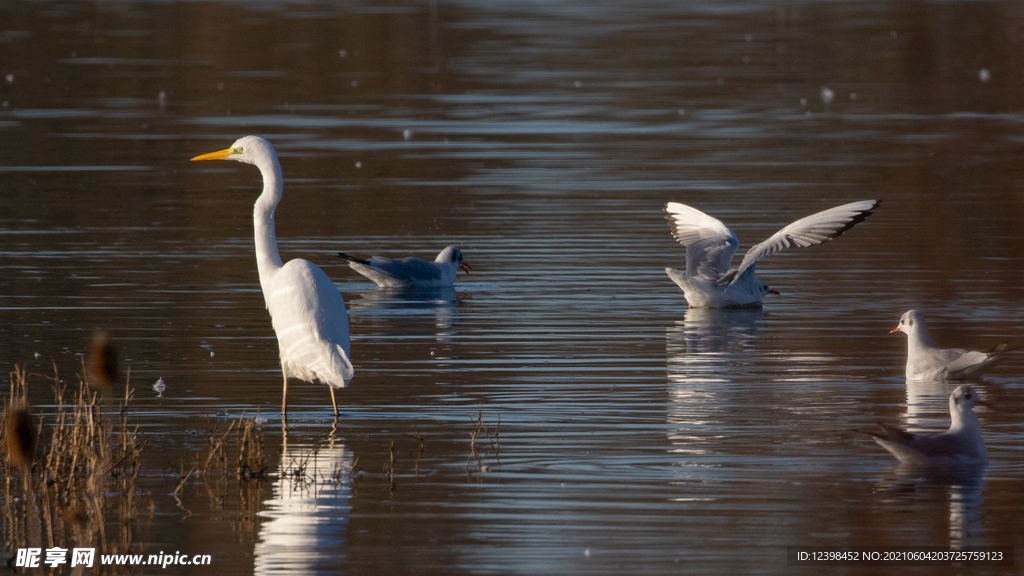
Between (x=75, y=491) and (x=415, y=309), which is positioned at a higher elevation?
(x=415, y=309)

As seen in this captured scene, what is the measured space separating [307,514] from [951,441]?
321 cm

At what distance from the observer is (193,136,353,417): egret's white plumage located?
10.0 metres

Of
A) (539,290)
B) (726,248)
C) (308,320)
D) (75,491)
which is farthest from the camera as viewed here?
(539,290)

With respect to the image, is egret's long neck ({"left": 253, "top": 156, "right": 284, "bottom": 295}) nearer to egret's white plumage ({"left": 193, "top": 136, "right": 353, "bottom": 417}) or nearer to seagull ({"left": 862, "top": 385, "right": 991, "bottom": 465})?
egret's white plumage ({"left": 193, "top": 136, "right": 353, "bottom": 417})

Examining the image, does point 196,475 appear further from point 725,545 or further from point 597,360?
point 597,360

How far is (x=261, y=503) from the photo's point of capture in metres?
8.43

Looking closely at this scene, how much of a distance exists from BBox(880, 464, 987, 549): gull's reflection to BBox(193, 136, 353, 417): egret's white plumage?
3.00 m

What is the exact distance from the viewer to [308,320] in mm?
10203

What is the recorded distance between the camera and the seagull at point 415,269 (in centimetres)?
1565

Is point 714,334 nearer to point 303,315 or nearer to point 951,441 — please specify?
point 303,315

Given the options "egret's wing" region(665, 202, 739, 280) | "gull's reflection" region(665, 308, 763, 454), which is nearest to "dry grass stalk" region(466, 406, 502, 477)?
"gull's reflection" region(665, 308, 763, 454)

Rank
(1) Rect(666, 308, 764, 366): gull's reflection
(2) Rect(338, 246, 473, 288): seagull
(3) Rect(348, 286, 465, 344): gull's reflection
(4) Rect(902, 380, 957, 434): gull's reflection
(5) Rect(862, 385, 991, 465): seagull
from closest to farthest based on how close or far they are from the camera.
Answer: (5) Rect(862, 385, 991, 465): seagull < (4) Rect(902, 380, 957, 434): gull's reflection < (1) Rect(666, 308, 764, 366): gull's reflection < (3) Rect(348, 286, 465, 344): gull's reflection < (2) Rect(338, 246, 473, 288): seagull

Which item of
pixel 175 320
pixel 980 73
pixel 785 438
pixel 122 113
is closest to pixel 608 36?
pixel 980 73

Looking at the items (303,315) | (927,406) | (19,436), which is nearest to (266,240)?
(303,315)
